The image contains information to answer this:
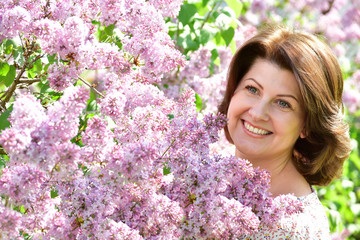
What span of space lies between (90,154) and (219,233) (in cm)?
51

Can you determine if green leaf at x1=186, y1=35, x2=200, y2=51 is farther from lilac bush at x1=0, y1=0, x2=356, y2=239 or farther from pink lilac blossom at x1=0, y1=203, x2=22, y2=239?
pink lilac blossom at x1=0, y1=203, x2=22, y2=239

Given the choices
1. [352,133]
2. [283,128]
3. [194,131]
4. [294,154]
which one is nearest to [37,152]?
[194,131]

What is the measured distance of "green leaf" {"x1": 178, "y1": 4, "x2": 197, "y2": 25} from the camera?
10.2 ft

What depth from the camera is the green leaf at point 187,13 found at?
3109mm

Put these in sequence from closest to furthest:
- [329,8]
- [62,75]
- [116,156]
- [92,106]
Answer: [116,156] → [62,75] → [92,106] → [329,8]

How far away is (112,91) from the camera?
1851 millimetres

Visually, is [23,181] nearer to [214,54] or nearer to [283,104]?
[283,104]

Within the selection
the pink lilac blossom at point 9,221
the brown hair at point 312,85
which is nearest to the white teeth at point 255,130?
the brown hair at point 312,85

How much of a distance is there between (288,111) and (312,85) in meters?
0.16

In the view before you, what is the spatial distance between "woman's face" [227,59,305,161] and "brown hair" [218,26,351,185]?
5cm

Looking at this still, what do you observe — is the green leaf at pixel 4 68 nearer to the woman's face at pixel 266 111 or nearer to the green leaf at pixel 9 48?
the green leaf at pixel 9 48

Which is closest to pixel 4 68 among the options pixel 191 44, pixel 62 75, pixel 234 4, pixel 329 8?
pixel 62 75

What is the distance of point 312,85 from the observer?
2.43 metres

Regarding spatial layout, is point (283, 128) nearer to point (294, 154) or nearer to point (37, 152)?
point (294, 154)
